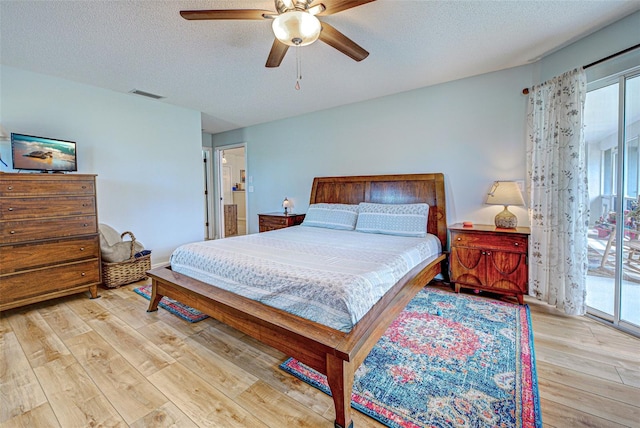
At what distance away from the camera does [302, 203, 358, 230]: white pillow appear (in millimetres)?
3709

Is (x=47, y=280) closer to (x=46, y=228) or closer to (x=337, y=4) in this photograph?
(x=46, y=228)

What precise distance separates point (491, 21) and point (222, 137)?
5.26 meters

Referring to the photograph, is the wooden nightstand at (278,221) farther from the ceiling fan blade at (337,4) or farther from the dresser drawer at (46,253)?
the ceiling fan blade at (337,4)

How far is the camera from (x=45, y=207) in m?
2.70

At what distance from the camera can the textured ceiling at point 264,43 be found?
2043mm

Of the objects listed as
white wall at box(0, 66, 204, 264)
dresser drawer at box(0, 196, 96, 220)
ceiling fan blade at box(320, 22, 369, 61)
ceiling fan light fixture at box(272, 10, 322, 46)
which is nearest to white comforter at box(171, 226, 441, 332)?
dresser drawer at box(0, 196, 96, 220)

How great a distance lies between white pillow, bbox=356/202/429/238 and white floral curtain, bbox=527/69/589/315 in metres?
1.06

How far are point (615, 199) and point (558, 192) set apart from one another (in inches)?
15.0

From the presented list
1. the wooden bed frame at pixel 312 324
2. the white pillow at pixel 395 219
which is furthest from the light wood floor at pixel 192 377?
the white pillow at pixel 395 219

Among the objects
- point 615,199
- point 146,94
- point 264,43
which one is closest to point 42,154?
point 146,94

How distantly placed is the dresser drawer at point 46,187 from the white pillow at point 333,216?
256 cm

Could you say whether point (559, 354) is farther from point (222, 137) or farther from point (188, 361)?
point (222, 137)

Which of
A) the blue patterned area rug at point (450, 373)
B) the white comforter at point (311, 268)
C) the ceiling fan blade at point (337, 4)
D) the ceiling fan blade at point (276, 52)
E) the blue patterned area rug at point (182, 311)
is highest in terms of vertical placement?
the ceiling fan blade at point (337, 4)

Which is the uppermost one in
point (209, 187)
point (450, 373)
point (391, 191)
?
point (209, 187)
